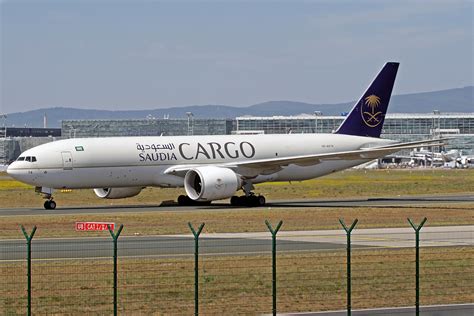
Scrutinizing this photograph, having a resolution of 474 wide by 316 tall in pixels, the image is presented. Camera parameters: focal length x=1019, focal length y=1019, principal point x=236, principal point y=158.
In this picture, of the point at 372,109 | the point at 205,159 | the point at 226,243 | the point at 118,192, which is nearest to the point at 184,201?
the point at 205,159

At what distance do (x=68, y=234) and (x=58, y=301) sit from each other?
13229mm

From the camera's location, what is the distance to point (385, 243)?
2919cm

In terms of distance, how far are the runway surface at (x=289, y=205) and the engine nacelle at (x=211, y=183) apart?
0.66 meters

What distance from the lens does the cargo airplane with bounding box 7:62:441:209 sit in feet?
150

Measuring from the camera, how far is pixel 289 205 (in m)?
48.7

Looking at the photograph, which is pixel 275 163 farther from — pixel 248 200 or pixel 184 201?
pixel 184 201

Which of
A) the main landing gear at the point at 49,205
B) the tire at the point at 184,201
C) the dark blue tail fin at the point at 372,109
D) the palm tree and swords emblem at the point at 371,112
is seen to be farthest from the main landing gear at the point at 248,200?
the palm tree and swords emblem at the point at 371,112

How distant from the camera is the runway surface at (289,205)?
147 ft

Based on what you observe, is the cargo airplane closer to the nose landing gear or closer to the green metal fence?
the nose landing gear

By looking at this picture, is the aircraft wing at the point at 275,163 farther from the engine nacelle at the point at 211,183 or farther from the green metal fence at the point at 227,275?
the green metal fence at the point at 227,275

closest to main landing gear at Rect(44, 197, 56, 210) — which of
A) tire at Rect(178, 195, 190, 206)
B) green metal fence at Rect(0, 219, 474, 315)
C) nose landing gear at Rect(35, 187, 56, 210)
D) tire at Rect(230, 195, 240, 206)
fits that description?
nose landing gear at Rect(35, 187, 56, 210)

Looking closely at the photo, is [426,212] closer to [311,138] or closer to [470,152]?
[311,138]

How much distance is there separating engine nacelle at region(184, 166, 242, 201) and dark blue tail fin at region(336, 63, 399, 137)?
922cm

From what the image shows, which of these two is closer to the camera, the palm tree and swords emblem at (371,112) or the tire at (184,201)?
the tire at (184,201)
